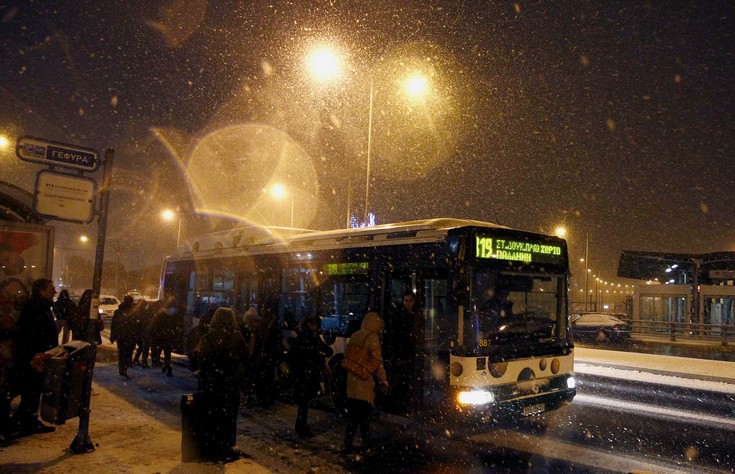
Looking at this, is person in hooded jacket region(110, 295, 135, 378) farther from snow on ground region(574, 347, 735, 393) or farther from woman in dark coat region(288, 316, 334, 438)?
snow on ground region(574, 347, 735, 393)

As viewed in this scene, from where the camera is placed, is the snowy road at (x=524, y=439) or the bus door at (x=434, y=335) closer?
the snowy road at (x=524, y=439)

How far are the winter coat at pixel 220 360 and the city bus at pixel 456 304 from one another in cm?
261

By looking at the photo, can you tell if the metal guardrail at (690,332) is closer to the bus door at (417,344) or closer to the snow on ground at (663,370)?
the snow on ground at (663,370)

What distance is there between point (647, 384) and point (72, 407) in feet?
40.9

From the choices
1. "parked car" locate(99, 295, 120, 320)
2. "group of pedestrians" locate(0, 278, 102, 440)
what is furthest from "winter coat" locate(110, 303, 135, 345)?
"parked car" locate(99, 295, 120, 320)

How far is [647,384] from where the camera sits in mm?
13500

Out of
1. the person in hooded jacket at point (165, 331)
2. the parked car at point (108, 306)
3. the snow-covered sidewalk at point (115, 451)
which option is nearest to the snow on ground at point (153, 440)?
the snow-covered sidewalk at point (115, 451)

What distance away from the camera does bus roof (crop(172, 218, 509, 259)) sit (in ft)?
27.7

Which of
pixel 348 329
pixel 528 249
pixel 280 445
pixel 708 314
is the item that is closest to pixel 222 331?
pixel 280 445

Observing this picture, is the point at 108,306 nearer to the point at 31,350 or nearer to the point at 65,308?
the point at 65,308

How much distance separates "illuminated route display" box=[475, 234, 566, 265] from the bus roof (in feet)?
0.98

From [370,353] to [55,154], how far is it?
4396mm

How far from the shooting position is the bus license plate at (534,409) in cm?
784

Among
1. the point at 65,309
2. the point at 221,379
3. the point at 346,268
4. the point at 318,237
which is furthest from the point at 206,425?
the point at 65,309
